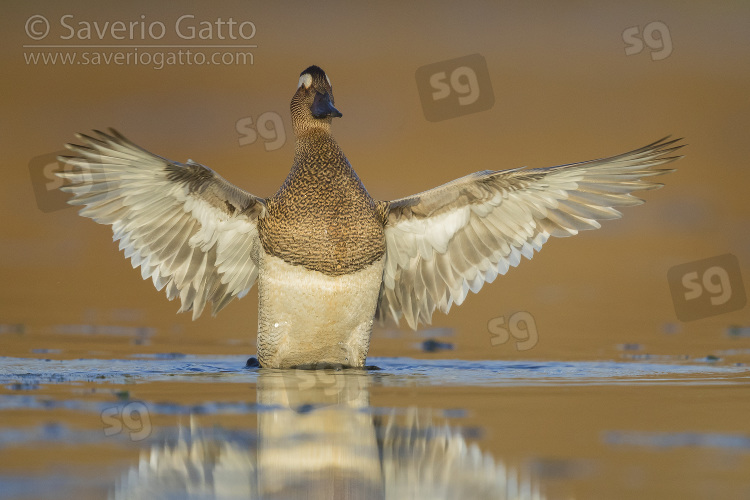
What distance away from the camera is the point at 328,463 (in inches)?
168

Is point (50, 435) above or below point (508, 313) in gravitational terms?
below

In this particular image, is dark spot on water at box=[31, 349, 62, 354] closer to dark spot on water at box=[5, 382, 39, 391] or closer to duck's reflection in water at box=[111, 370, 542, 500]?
dark spot on water at box=[5, 382, 39, 391]

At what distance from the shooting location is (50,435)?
15.0 feet

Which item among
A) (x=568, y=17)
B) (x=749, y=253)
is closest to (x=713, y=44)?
(x=568, y=17)

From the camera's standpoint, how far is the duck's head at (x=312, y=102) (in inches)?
297

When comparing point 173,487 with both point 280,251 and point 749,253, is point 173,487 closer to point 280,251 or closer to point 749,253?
point 280,251

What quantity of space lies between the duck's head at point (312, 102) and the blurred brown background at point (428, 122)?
2.87 m

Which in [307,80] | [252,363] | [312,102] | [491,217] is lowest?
[252,363]

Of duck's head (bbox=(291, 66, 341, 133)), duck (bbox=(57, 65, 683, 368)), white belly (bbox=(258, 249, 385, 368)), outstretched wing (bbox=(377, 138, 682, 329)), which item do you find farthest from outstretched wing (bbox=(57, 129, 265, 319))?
outstretched wing (bbox=(377, 138, 682, 329))

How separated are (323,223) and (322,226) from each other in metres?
0.02

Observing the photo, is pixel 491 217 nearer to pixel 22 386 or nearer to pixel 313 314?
pixel 313 314

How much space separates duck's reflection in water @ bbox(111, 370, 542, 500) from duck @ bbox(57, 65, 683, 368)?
6.06 ft

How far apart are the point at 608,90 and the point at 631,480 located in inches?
545

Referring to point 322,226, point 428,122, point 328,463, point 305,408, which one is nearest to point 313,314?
point 322,226
